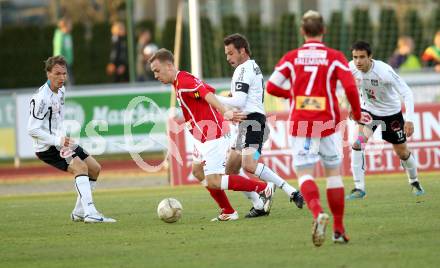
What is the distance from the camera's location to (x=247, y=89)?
1161 cm

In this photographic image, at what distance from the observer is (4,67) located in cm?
3269

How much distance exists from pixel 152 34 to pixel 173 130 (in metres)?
16.4

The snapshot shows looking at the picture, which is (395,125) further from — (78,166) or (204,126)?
(78,166)

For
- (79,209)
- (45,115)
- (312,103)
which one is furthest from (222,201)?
(312,103)

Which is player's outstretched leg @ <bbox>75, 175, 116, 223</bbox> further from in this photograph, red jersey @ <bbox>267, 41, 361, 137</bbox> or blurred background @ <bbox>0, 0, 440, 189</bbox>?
blurred background @ <bbox>0, 0, 440, 189</bbox>

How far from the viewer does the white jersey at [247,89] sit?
37.6 ft

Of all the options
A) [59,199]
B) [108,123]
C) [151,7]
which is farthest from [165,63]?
[151,7]

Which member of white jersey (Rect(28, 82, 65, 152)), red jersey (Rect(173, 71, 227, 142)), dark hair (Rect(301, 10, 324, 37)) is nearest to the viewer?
dark hair (Rect(301, 10, 324, 37))

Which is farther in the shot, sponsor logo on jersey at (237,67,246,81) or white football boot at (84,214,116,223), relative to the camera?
white football boot at (84,214,116,223)

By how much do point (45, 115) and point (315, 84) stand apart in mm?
4363

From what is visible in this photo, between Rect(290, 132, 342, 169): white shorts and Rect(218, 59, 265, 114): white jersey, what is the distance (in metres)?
2.00

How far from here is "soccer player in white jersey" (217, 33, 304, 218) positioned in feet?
38.3

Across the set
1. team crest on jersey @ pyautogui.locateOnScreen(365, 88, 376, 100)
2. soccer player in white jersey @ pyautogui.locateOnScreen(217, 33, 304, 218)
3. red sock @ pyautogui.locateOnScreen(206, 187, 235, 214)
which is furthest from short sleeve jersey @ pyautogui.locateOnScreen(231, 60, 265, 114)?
team crest on jersey @ pyautogui.locateOnScreen(365, 88, 376, 100)

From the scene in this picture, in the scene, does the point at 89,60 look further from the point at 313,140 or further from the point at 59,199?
the point at 313,140
